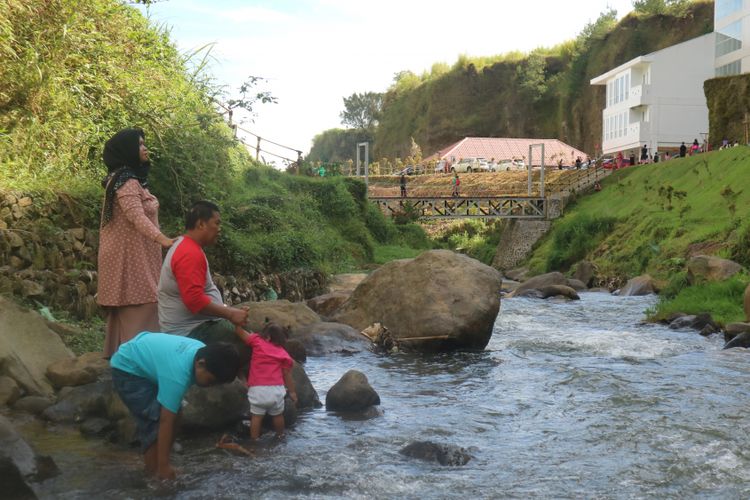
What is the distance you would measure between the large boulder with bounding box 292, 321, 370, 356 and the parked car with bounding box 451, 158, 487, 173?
47.8 metres

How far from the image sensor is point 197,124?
12.9 metres

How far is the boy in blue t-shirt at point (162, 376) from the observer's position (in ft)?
14.6

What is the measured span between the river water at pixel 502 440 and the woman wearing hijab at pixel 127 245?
103 cm

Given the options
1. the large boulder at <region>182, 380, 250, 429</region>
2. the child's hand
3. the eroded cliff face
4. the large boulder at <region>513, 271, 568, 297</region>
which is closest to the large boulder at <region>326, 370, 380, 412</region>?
the large boulder at <region>182, 380, 250, 429</region>

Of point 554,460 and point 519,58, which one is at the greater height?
point 519,58

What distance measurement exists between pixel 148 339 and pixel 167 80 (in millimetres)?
9608

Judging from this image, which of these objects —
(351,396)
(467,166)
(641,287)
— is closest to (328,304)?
(351,396)

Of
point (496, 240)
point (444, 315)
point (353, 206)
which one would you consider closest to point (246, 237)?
point (444, 315)

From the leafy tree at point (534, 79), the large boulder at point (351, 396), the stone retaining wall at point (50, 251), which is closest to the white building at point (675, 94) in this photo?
the leafy tree at point (534, 79)

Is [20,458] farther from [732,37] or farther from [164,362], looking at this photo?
[732,37]

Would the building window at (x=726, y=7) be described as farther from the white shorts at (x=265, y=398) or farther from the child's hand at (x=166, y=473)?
the child's hand at (x=166, y=473)

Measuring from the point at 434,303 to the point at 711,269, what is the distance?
28.2 ft

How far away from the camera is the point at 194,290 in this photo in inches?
207

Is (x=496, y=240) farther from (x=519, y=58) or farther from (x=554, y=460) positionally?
(x=554, y=460)
